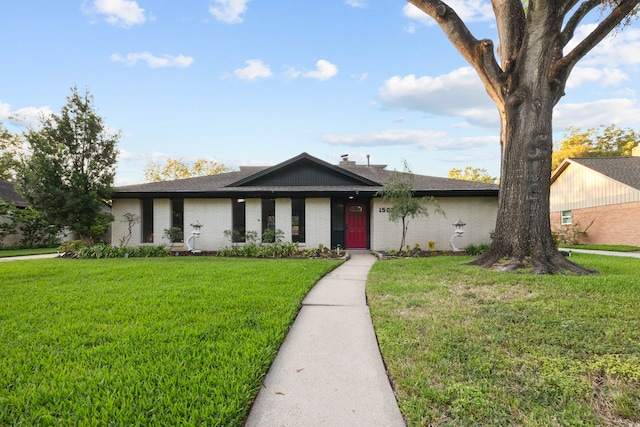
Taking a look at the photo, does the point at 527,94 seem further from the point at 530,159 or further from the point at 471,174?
the point at 471,174

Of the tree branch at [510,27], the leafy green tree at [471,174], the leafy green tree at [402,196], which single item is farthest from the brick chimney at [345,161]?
the leafy green tree at [471,174]

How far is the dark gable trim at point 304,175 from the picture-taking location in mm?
12859

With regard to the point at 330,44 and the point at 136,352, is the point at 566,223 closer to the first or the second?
the point at 330,44

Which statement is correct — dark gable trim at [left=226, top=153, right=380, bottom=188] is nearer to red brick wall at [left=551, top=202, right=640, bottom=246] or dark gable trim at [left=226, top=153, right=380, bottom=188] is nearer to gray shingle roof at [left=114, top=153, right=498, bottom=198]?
gray shingle roof at [left=114, top=153, right=498, bottom=198]

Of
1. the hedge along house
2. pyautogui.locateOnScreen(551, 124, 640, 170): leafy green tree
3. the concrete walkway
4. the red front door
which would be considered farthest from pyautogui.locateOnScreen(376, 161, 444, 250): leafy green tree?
pyautogui.locateOnScreen(551, 124, 640, 170): leafy green tree

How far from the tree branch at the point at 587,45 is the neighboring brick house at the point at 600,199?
11.2 m

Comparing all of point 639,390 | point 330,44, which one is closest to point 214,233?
point 330,44

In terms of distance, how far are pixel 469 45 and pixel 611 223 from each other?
50.0ft

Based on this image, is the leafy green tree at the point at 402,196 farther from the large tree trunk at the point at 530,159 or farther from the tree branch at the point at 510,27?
the tree branch at the point at 510,27

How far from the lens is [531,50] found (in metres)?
7.08

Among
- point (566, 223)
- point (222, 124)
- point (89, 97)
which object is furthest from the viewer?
point (566, 223)

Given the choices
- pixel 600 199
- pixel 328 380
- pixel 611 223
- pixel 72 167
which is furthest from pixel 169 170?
pixel 611 223

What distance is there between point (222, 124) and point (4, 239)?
13.1 metres

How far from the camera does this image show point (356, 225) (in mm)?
13609
